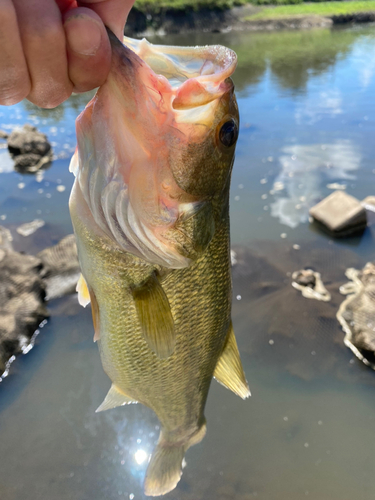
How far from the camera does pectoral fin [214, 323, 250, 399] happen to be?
1.61 m

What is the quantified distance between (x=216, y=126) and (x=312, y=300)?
3.76 m

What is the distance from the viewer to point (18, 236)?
5680mm

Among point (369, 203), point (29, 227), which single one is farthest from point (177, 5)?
point (29, 227)

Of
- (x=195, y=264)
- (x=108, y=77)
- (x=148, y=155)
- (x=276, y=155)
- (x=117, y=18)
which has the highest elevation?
(x=117, y=18)

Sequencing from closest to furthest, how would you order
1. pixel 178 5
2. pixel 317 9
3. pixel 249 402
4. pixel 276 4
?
1. pixel 249 402
2. pixel 178 5
3. pixel 317 9
4. pixel 276 4

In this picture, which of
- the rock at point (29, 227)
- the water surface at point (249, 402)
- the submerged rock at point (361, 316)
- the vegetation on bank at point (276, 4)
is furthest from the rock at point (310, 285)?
the vegetation on bank at point (276, 4)

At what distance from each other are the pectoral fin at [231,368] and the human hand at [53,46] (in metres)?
1.16

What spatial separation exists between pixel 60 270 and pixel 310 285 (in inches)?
123

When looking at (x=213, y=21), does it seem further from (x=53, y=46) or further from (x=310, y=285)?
(x=53, y=46)

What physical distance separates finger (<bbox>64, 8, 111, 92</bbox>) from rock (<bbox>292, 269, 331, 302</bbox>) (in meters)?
4.06

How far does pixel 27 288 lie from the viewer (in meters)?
4.27

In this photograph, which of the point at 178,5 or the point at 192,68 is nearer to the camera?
the point at 192,68

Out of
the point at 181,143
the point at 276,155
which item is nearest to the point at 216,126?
the point at 181,143

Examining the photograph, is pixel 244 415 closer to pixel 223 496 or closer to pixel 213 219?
pixel 223 496
